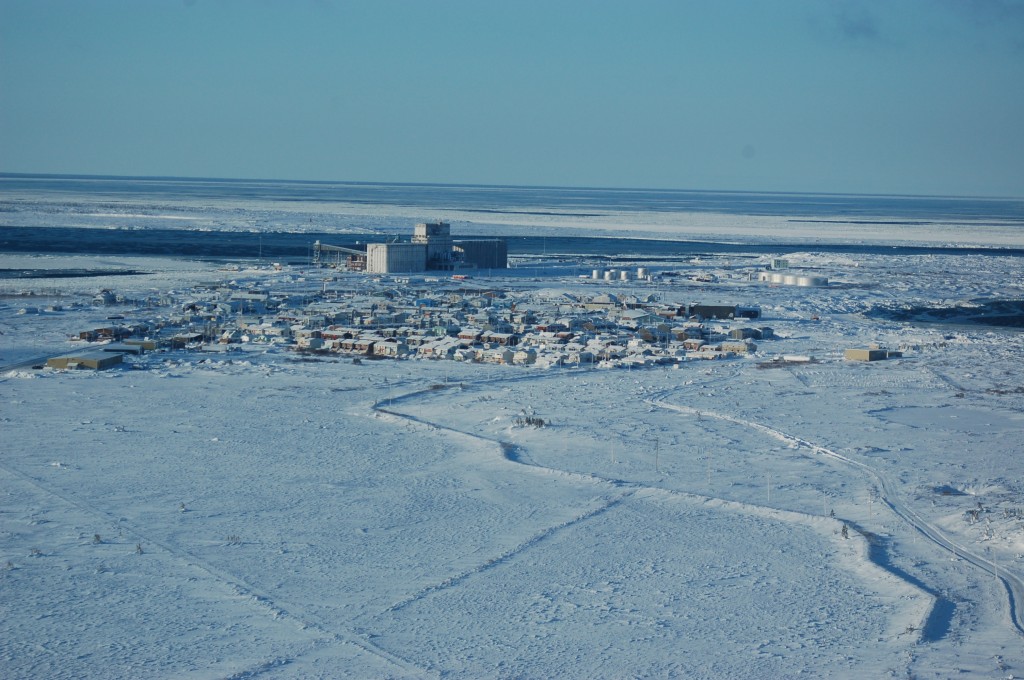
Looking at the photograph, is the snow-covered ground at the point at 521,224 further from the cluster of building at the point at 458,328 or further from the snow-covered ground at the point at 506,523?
the snow-covered ground at the point at 506,523

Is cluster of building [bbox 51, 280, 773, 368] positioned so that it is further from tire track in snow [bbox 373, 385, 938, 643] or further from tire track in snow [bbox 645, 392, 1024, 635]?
tire track in snow [bbox 373, 385, 938, 643]

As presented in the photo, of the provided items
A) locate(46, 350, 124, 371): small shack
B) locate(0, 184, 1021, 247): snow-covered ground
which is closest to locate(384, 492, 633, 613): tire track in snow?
locate(46, 350, 124, 371): small shack

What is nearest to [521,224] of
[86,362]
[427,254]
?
[427,254]

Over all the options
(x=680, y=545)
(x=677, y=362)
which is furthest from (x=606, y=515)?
(x=677, y=362)

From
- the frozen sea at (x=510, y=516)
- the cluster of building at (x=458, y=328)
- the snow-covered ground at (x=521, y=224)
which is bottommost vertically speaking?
the snow-covered ground at (x=521, y=224)

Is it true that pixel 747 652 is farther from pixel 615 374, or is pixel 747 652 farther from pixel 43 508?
pixel 615 374

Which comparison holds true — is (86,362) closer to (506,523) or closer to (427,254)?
(506,523)

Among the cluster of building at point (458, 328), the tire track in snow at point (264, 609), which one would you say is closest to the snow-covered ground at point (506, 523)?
the tire track in snow at point (264, 609)
